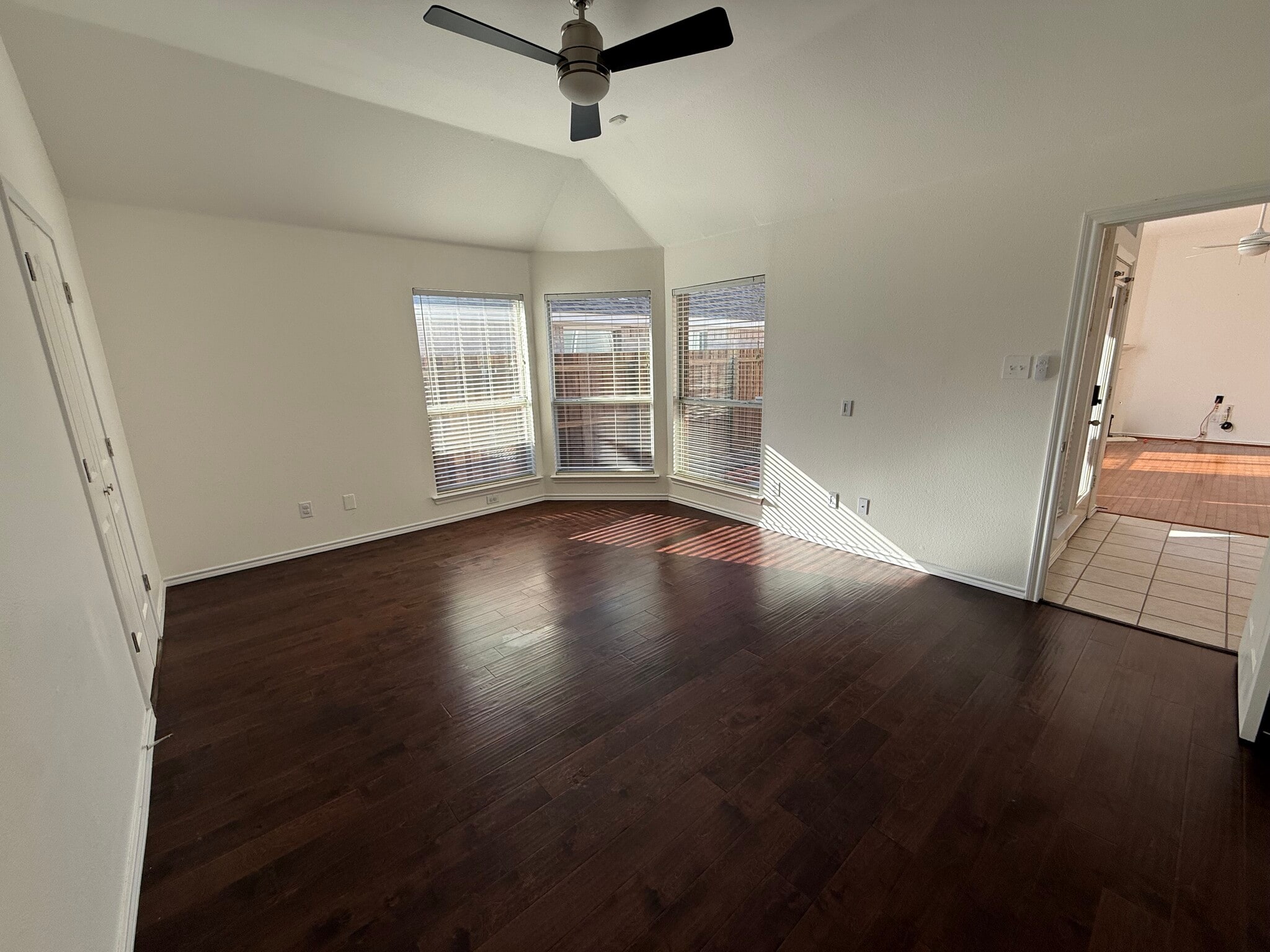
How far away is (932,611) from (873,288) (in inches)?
80.9

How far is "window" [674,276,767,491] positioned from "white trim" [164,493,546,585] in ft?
6.26

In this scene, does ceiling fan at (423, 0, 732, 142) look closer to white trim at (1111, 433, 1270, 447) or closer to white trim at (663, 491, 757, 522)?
white trim at (663, 491, 757, 522)

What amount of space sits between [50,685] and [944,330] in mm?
4021

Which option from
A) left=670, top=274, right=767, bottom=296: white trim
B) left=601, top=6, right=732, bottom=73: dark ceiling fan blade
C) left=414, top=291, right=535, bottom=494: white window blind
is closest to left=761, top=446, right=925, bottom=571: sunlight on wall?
left=670, top=274, right=767, bottom=296: white trim

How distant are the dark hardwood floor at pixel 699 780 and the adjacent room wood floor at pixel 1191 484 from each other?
8.95ft

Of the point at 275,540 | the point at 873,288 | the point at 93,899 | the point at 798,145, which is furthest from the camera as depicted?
the point at 275,540

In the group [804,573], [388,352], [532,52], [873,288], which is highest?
[532,52]

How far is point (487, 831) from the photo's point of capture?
1.64 meters

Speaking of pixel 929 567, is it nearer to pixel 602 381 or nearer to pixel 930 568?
pixel 930 568

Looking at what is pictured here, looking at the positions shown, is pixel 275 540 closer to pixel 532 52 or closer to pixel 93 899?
pixel 93 899

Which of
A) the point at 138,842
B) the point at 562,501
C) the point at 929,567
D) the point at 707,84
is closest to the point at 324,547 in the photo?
the point at 562,501

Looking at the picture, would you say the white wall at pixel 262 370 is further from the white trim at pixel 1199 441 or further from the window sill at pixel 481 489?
the white trim at pixel 1199 441

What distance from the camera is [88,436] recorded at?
7.55ft

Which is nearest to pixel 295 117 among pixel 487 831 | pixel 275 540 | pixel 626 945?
pixel 275 540
